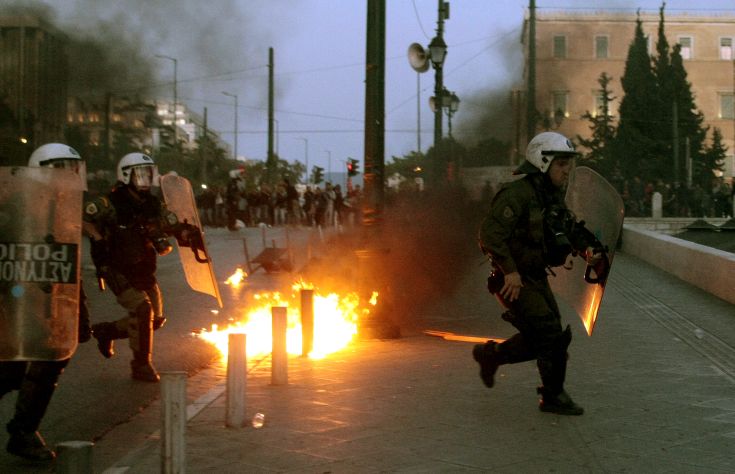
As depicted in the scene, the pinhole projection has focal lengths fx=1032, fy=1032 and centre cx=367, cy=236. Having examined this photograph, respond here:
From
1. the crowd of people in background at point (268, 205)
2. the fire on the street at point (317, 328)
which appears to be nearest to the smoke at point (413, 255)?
the fire on the street at point (317, 328)

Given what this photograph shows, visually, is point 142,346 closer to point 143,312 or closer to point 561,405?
point 143,312

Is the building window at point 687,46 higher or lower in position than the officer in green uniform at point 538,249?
higher

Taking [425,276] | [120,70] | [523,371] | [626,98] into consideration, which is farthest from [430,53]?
[626,98]

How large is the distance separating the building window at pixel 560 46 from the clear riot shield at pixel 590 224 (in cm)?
3520

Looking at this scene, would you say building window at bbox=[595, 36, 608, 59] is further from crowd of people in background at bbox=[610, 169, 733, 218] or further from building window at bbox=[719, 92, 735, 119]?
crowd of people in background at bbox=[610, 169, 733, 218]

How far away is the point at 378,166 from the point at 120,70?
10.2 meters

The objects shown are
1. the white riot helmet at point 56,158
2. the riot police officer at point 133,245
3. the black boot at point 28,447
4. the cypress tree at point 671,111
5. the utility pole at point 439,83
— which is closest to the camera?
the black boot at point 28,447

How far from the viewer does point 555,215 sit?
6.19 m

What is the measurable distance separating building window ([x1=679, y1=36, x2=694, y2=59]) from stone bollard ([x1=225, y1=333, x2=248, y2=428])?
75617 millimetres

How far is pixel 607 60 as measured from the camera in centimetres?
6369

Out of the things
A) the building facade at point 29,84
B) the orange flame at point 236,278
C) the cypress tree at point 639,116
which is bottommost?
the orange flame at point 236,278

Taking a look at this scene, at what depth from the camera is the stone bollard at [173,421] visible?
445cm

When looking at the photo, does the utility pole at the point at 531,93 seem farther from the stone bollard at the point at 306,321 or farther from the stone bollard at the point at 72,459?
the stone bollard at the point at 72,459

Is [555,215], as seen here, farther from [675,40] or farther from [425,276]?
[675,40]
